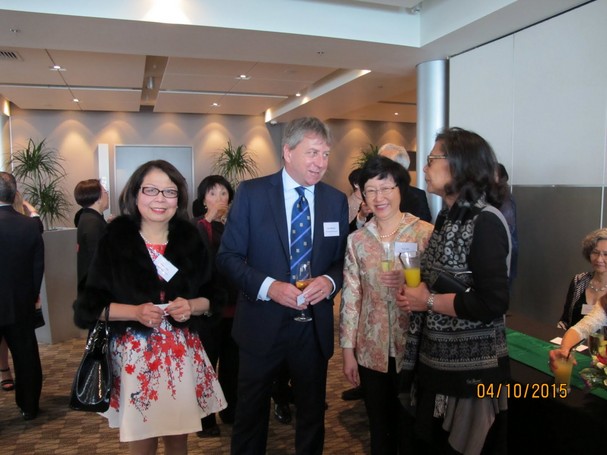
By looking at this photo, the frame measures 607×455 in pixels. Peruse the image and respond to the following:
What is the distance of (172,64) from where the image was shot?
253 inches

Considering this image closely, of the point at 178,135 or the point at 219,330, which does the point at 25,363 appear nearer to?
the point at 219,330

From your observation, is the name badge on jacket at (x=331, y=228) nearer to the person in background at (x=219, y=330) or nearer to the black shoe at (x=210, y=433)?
the person in background at (x=219, y=330)

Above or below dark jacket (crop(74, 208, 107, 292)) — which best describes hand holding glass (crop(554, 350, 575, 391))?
below

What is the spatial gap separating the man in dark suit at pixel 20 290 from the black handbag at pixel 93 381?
6.38ft

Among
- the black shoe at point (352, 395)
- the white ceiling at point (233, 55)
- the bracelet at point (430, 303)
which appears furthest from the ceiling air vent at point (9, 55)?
the bracelet at point (430, 303)

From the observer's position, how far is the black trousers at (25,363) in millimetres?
3508

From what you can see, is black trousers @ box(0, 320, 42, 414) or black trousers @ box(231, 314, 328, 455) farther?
black trousers @ box(0, 320, 42, 414)

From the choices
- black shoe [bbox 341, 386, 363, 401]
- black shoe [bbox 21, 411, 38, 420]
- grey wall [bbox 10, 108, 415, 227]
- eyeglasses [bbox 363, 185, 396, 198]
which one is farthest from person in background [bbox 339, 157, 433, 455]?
grey wall [bbox 10, 108, 415, 227]

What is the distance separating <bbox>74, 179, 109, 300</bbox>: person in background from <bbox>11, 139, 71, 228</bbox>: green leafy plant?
17.5 ft

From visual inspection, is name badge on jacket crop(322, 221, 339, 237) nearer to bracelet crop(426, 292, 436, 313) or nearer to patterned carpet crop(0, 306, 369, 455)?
bracelet crop(426, 292, 436, 313)

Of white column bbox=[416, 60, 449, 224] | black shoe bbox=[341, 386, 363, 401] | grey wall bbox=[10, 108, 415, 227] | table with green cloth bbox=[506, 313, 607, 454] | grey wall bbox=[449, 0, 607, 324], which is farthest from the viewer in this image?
grey wall bbox=[10, 108, 415, 227]

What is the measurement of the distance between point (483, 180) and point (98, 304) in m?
1.52

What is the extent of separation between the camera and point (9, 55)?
233 inches

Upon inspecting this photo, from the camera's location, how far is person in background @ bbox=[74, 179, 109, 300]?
4.04 meters
